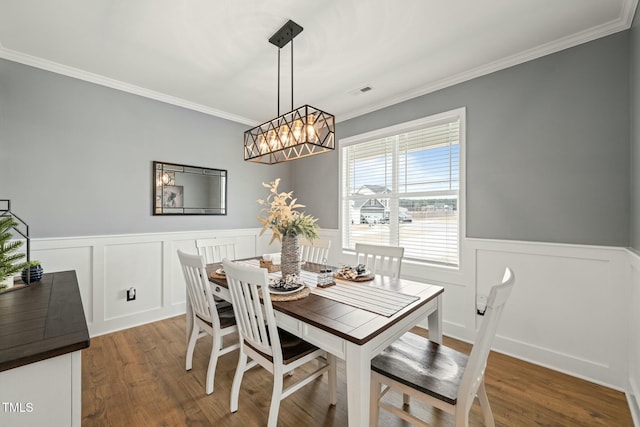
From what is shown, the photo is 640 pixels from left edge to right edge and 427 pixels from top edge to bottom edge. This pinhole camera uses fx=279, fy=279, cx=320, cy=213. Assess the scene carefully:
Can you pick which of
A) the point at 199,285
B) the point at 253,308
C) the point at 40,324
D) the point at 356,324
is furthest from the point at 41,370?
the point at 356,324

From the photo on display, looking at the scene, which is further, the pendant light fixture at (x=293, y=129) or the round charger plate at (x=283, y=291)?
the pendant light fixture at (x=293, y=129)

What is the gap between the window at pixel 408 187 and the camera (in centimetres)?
294

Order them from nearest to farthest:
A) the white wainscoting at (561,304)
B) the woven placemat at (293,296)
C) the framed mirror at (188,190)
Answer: the woven placemat at (293,296), the white wainscoting at (561,304), the framed mirror at (188,190)

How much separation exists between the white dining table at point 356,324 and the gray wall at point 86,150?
2.46 meters

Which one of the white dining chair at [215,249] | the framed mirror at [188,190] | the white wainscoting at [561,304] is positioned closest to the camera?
the white wainscoting at [561,304]

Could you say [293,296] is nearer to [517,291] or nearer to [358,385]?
[358,385]

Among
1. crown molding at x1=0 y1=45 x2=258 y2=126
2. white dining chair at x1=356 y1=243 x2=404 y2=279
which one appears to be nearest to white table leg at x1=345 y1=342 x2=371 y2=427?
white dining chair at x1=356 y1=243 x2=404 y2=279

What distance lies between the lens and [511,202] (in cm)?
251

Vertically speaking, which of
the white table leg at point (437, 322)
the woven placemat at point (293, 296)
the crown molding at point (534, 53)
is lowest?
the white table leg at point (437, 322)

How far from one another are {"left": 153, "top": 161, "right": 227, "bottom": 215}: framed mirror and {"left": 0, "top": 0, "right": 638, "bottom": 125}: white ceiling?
3.05 ft

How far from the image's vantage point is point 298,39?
2.22 m

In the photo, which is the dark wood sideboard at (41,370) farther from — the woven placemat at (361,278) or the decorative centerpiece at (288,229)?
the woven placemat at (361,278)

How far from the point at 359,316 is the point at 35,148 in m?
3.26

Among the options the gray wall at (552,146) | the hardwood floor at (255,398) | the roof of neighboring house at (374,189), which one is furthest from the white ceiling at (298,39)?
the hardwood floor at (255,398)
